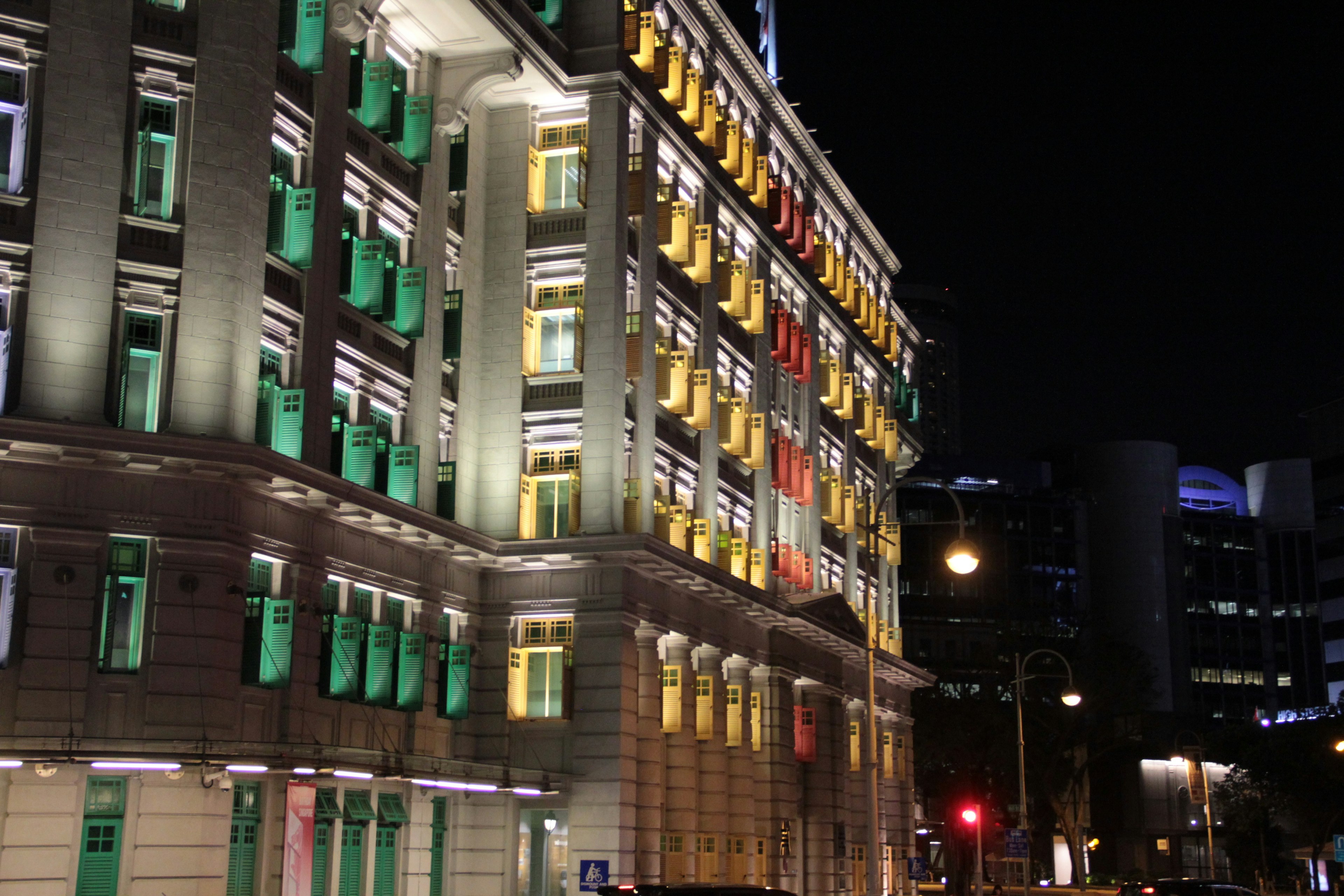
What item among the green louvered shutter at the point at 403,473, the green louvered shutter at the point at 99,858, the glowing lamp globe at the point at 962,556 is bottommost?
the green louvered shutter at the point at 99,858

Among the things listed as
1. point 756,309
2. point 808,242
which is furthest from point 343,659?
point 808,242

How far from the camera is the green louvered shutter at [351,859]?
37.7m

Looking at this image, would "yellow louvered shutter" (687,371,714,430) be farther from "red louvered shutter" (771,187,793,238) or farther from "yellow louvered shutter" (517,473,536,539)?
"red louvered shutter" (771,187,793,238)

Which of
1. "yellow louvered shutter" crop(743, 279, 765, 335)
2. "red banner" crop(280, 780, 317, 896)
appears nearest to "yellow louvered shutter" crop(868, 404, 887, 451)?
"yellow louvered shutter" crop(743, 279, 765, 335)

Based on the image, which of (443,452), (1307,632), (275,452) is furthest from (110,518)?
(1307,632)

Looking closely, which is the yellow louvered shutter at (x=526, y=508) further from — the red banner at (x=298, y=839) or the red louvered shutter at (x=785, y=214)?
the red louvered shutter at (x=785, y=214)

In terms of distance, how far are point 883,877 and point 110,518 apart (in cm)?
5047

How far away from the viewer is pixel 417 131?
1689 inches

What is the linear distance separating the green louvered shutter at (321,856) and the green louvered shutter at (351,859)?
0.53m

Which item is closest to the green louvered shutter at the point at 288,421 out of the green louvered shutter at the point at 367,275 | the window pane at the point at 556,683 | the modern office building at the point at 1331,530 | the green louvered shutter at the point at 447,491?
the green louvered shutter at the point at 367,275

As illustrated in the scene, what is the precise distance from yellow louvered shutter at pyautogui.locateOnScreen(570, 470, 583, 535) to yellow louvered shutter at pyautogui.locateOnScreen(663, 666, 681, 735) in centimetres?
681

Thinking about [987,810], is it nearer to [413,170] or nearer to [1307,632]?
[413,170]

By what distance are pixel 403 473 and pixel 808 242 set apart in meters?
31.4

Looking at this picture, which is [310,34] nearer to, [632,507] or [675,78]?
[632,507]
